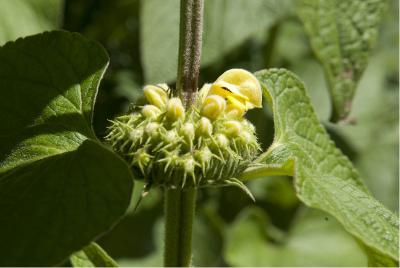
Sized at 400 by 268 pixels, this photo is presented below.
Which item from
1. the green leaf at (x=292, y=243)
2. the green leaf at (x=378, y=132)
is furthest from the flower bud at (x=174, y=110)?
the green leaf at (x=378, y=132)

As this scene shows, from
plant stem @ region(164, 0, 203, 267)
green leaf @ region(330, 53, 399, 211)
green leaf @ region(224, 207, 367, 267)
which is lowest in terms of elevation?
green leaf @ region(224, 207, 367, 267)

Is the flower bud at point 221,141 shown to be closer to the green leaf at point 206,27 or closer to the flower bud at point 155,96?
the flower bud at point 155,96

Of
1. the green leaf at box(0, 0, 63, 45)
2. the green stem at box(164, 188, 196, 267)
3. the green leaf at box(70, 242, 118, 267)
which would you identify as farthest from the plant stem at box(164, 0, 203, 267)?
the green leaf at box(0, 0, 63, 45)

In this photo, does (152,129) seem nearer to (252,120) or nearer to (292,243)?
(252,120)

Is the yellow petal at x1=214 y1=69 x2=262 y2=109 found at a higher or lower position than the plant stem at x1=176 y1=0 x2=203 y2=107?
lower

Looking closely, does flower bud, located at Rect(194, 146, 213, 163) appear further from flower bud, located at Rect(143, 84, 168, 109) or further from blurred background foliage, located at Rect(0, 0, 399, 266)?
blurred background foliage, located at Rect(0, 0, 399, 266)

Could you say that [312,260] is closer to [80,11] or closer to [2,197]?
[80,11]

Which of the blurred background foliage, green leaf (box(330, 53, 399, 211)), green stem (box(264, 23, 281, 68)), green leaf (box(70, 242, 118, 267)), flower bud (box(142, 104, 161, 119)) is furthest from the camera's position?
green leaf (box(330, 53, 399, 211))
